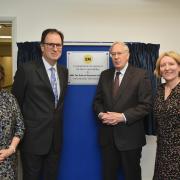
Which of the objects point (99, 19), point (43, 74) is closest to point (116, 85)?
point (43, 74)

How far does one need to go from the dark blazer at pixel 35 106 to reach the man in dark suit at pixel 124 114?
491 millimetres

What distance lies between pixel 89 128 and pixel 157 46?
1101 millimetres

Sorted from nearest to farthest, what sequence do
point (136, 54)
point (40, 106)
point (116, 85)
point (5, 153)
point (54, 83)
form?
point (5, 153), point (40, 106), point (54, 83), point (116, 85), point (136, 54)

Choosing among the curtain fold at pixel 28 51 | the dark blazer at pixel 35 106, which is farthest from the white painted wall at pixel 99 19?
the dark blazer at pixel 35 106

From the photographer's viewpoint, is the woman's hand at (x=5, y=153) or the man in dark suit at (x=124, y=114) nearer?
the woman's hand at (x=5, y=153)

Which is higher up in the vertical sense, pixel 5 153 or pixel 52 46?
pixel 52 46

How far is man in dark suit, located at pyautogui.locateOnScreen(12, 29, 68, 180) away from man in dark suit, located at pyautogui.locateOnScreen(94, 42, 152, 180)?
439 mm

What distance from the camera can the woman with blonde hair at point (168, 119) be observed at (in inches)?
82.7

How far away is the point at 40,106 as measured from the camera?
7.82 feet

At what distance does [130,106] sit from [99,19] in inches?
49.9

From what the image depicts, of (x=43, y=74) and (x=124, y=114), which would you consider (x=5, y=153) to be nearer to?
(x=43, y=74)

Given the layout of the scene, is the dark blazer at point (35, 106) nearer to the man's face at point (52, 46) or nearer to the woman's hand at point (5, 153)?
the man's face at point (52, 46)

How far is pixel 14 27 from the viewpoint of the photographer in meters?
3.29

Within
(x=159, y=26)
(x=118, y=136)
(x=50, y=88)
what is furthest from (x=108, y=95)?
(x=159, y=26)
